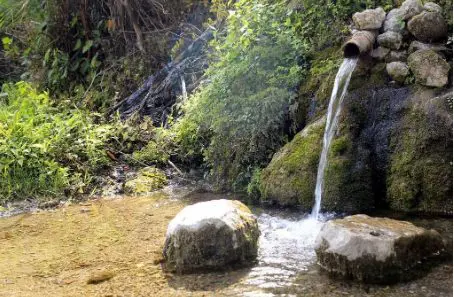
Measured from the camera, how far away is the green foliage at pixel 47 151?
6492 mm

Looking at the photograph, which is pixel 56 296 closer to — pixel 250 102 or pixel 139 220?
pixel 139 220

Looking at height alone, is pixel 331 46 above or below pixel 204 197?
above

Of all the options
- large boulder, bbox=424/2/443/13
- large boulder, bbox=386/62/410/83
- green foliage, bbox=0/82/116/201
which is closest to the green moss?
large boulder, bbox=386/62/410/83

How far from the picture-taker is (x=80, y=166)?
6.91 metres

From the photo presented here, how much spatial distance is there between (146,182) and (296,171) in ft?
7.87

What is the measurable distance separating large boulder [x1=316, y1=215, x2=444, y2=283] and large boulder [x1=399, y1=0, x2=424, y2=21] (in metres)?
2.27

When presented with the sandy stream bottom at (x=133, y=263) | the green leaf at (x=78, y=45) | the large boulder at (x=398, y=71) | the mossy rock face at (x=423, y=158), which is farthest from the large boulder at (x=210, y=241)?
the green leaf at (x=78, y=45)

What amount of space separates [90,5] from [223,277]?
8.02 meters

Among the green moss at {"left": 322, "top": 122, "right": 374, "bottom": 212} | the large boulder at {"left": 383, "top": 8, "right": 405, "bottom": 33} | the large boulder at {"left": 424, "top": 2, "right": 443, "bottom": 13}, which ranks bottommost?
the green moss at {"left": 322, "top": 122, "right": 374, "bottom": 212}

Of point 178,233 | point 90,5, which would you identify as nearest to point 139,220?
point 178,233

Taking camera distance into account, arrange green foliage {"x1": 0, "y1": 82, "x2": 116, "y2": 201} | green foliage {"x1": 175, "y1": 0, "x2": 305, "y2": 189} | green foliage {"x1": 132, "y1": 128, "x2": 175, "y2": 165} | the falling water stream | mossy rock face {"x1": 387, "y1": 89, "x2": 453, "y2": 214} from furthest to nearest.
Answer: green foliage {"x1": 132, "y1": 128, "x2": 175, "y2": 165}
green foliage {"x1": 0, "y1": 82, "x2": 116, "y2": 201}
green foliage {"x1": 175, "y1": 0, "x2": 305, "y2": 189}
mossy rock face {"x1": 387, "y1": 89, "x2": 453, "y2": 214}
the falling water stream

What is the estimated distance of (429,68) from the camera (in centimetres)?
451

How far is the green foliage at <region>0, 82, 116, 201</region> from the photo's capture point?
21.3ft

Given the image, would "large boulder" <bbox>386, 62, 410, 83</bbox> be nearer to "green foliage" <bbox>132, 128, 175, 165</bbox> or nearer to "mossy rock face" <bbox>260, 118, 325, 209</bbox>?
"mossy rock face" <bbox>260, 118, 325, 209</bbox>
